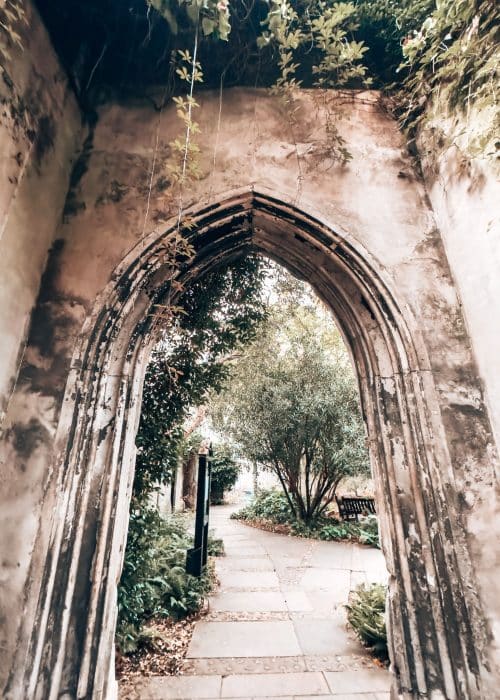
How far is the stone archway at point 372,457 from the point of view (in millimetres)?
1694

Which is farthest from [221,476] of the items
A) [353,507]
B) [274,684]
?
[274,684]

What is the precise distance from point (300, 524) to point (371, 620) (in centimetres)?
534

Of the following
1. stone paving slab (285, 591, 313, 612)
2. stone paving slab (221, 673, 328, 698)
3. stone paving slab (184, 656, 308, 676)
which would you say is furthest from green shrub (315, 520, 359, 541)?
stone paving slab (221, 673, 328, 698)

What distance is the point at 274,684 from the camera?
8.89ft

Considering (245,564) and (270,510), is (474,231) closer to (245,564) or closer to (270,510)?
(245,564)

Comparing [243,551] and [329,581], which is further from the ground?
[243,551]

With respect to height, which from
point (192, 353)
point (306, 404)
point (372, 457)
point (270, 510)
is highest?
point (306, 404)

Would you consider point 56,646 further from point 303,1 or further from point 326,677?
point 303,1

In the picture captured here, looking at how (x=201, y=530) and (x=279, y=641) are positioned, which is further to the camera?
(x=201, y=530)

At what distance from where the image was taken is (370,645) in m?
3.32

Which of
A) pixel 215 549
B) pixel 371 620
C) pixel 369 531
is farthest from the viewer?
pixel 369 531

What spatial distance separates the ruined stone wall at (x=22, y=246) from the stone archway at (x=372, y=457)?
0.14 m

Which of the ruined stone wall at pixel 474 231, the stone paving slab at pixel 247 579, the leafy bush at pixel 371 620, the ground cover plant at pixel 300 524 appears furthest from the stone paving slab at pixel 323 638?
the ground cover plant at pixel 300 524

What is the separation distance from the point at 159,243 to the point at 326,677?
11.7 ft
